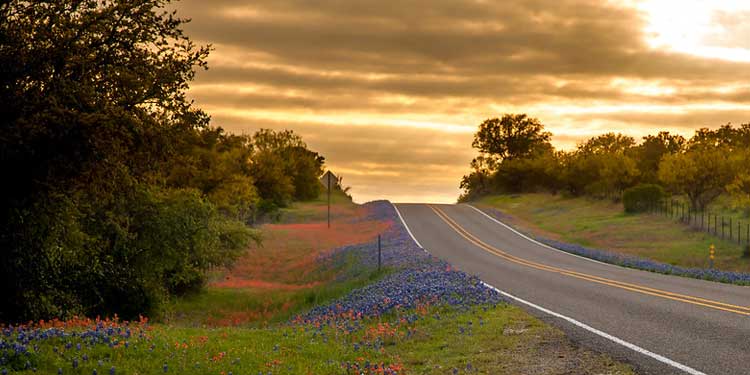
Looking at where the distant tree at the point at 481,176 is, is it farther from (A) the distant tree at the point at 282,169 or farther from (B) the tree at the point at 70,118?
(B) the tree at the point at 70,118

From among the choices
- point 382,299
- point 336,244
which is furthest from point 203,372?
point 336,244

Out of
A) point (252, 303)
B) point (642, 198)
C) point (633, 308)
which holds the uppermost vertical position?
point (642, 198)

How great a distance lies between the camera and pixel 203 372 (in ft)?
39.8

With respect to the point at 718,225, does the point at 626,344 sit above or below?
below

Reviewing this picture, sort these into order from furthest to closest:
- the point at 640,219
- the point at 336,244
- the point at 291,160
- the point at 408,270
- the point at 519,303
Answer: the point at 291,160, the point at 640,219, the point at 336,244, the point at 408,270, the point at 519,303

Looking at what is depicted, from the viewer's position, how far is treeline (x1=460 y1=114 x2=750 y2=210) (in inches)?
2933

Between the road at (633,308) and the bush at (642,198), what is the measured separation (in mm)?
38480

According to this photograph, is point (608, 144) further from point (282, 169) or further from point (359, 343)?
point (359, 343)

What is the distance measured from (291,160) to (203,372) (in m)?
101

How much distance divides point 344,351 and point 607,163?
92885mm

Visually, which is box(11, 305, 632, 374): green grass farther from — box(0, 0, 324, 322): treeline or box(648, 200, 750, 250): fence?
box(648, 200, 750, 250): fence

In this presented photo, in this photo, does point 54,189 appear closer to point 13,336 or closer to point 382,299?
point 13,336

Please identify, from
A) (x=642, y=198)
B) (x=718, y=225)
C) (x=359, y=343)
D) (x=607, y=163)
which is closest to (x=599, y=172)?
(x=607, y=163)

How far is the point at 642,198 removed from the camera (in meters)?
75.3
